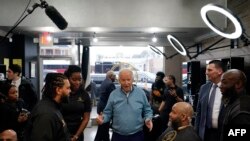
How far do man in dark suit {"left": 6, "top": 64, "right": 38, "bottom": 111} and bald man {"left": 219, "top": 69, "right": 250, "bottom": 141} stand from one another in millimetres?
2603

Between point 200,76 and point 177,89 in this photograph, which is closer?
point 177,89

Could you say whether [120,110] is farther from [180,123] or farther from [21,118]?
[21,118]

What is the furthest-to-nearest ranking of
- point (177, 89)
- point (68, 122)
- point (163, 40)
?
point (163, 40) → point (177, 89) → point (68, 122)

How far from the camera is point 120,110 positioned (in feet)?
9.99

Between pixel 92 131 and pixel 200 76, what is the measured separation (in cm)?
275

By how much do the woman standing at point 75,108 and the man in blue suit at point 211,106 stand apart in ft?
3.96

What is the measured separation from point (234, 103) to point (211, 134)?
36.4 inches

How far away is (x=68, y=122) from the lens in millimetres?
3012

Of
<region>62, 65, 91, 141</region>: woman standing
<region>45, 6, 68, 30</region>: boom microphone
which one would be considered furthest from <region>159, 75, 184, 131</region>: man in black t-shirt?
<region>45, 6, 68, 30</region>: boom microphone

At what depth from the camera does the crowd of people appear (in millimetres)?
2125

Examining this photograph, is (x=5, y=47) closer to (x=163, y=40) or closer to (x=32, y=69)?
(x=32, y=69)

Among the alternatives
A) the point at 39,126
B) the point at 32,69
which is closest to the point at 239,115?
the point at 39,126

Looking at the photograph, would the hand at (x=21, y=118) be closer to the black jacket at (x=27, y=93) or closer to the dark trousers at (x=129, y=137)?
the dark trousers at (x=129, y=137)

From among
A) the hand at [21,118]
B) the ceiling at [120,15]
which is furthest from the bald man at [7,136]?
the ceiling at [120,15]
